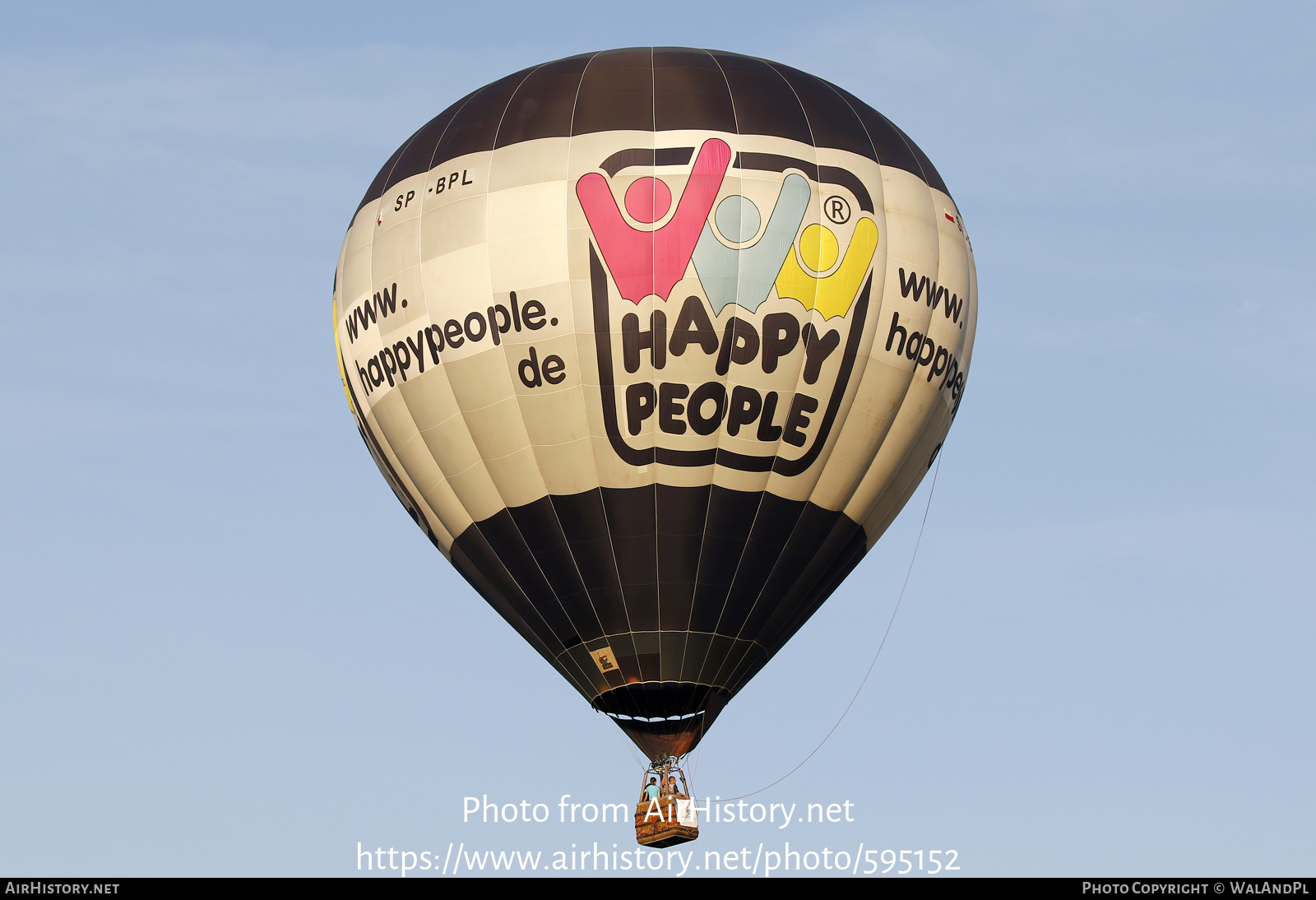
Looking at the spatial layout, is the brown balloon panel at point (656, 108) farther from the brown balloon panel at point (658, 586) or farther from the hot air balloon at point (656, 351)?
the brown balloon panel at point (658, 586)

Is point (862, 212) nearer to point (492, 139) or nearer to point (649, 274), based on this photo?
point (649, 274)

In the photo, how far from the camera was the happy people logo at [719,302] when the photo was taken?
26.1 meters

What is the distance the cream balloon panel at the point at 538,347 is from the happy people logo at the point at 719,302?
9 cm

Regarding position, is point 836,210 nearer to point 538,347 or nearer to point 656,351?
point 656,351

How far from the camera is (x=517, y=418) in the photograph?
2669 cm

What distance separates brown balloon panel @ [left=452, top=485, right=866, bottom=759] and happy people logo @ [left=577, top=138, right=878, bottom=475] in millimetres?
657

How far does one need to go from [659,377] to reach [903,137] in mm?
5030

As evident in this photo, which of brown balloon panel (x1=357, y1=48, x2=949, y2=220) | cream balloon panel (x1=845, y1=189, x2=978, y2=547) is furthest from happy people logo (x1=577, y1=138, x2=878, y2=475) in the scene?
cream balloon panel (x1=845, y1=189, x2=978, y2=547)

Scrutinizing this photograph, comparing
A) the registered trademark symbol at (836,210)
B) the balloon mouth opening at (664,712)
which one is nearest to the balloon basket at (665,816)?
the balloon mouth opening at (664,712)

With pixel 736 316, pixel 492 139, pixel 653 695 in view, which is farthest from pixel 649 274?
pixel 653 695

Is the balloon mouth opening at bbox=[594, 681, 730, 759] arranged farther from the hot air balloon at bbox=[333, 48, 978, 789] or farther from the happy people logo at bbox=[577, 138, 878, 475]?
the happy people logo at bbox=[577, 138, 878, 475]

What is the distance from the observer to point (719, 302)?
26125 millimetres

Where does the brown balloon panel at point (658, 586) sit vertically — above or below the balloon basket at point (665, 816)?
above

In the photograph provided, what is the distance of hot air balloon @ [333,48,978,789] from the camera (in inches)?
1033
